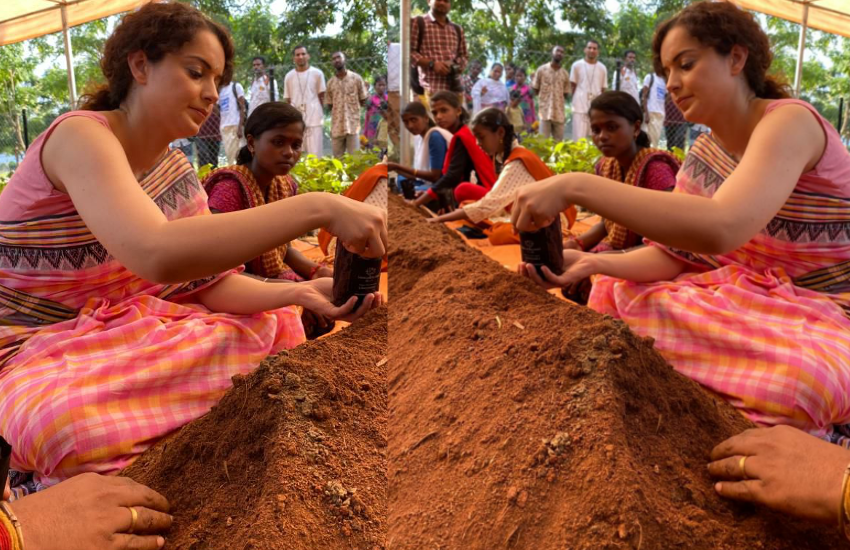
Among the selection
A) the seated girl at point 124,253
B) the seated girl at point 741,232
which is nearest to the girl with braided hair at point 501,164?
the seated girl at point 741,232

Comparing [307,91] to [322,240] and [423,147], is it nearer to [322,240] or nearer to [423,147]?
[322,240]

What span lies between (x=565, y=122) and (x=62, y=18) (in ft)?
2.60

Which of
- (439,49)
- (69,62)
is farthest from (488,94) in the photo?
(69,62)

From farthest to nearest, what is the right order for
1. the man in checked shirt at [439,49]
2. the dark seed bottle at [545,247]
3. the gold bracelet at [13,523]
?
the man in checked shirt at [439,49] < the dark seed bottle at [545,247] < the gold bracelet at [13,523]

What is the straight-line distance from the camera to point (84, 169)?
0.74 metres

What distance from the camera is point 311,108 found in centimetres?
99

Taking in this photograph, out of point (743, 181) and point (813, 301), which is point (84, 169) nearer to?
point (743, 181)

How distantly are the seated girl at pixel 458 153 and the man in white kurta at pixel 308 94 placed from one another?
388 mm

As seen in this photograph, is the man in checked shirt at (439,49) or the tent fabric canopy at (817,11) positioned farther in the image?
the man in checked shirt at (439,49)

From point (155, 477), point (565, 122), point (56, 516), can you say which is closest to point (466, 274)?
point (565, 122)

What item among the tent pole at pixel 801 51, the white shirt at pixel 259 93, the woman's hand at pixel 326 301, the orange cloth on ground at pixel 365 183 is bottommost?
the woman's hand at pixel 326 301

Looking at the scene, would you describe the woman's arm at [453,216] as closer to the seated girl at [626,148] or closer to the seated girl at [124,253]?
the seated girl at [626,148]

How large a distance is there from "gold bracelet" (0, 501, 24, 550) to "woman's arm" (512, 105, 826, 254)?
751 millimetres

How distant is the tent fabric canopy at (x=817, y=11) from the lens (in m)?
0.97
